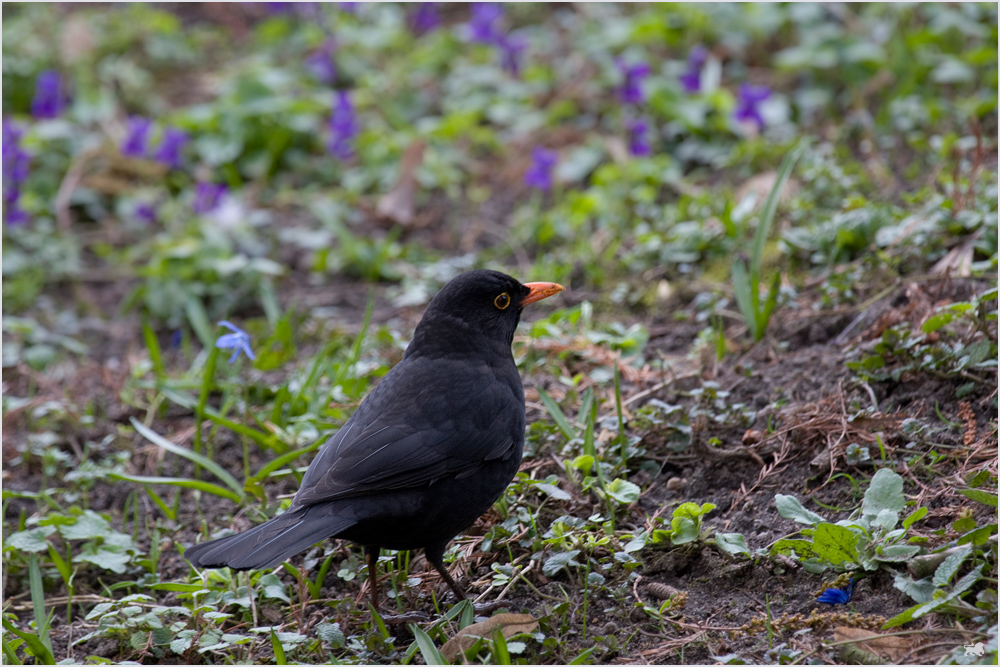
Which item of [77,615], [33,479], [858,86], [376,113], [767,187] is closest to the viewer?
[77,615]

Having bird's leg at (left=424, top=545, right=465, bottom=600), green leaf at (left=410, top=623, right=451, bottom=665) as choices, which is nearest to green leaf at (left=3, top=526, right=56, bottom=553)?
bird's leg at (left=424, top=545, right=465, bottom=600)

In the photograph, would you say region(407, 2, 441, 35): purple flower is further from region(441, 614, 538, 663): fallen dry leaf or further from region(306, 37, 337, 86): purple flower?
region(441, 614, 538, 663): fallen dry leaf

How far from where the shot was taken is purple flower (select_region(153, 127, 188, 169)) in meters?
7.09

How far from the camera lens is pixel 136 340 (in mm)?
5969

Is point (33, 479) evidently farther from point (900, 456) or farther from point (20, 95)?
point (20, 95)

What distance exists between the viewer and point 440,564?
3262 mm

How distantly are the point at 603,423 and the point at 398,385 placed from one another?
984 millimetres

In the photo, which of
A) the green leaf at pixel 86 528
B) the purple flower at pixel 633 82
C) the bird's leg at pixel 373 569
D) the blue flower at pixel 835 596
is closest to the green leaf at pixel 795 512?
the blue flower at pixel 835 596

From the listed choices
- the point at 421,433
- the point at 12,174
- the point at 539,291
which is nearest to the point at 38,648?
the point at 421,433

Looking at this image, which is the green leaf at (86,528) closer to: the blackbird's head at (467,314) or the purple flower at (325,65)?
the blackbird's head at (467,314)

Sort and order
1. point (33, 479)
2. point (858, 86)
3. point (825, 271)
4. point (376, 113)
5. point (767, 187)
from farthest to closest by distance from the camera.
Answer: point (376, 113)
point (858, 86)
point (767, 187)
point (825, 271)
point (33, 479)

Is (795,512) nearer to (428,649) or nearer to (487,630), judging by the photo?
(487,630)

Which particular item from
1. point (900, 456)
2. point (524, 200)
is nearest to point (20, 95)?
point (524, 200)

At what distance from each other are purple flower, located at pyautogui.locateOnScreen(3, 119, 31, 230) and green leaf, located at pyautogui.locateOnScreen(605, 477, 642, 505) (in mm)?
5307
